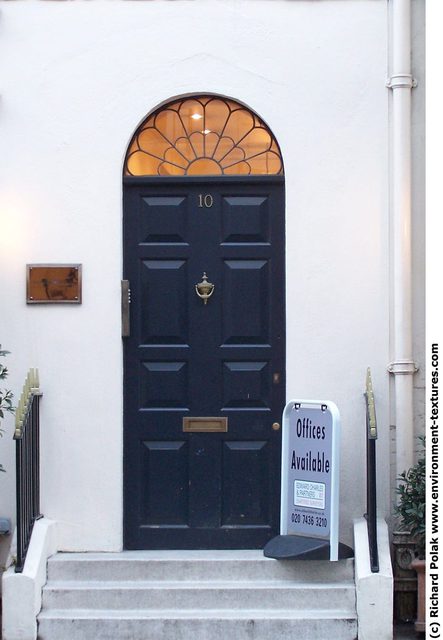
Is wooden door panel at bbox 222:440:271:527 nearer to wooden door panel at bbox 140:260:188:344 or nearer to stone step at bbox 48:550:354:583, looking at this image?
stone step at bbox 48:550:354:583

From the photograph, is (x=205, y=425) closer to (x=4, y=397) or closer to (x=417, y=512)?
(x=4, y=397)

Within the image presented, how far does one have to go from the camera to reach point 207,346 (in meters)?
7.80

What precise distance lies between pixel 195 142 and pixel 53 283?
135 centimetres

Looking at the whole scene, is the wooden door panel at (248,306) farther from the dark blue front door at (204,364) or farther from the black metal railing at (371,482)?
the black metal railing at (371,482)

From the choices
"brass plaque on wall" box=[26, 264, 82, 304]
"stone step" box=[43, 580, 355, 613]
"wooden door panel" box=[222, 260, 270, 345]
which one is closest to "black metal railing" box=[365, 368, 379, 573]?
"stone step" box=[43, 580, 355, 613]

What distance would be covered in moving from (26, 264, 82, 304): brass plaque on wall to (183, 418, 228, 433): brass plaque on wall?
43.2 inches

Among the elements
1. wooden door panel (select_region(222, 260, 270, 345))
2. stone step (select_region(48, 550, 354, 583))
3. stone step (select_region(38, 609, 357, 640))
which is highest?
wooden door panel (select_region(222, 260, 270, 345))

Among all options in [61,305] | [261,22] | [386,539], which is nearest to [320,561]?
[386,539]

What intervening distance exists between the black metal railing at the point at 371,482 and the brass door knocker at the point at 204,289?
1277mm

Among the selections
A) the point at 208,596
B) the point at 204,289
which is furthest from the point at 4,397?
the point at 208,596

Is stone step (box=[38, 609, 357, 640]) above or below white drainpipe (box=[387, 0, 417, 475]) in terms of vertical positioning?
below

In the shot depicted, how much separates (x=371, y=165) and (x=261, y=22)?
120 centimetres

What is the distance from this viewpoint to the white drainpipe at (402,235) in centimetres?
757

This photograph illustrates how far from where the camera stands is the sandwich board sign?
7293 millimetres
